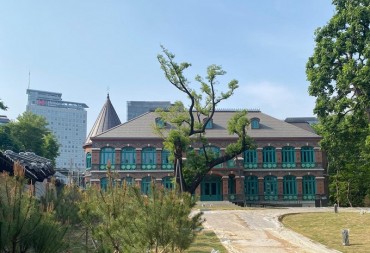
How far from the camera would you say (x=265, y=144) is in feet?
145

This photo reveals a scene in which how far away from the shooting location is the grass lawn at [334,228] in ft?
53.2

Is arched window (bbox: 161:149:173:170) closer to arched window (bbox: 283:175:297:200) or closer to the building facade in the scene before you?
the building facade

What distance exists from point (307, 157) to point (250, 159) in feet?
19.4

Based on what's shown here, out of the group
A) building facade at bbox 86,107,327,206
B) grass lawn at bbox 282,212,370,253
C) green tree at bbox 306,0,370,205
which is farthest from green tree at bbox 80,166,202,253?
building facade at bbox 86,107,327,206

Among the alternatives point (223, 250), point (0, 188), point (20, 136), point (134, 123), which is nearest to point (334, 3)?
point (223, 250)

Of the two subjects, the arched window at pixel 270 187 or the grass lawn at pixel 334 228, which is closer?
the grass lawn at pixel 334 228

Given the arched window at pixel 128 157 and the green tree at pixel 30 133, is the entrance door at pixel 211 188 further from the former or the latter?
the green tree at pixel 30 133

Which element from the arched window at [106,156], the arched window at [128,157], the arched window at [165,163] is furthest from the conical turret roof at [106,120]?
the arched window at [165,163]

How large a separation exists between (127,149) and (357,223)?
85.3ft

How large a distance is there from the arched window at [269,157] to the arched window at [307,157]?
9.83 feet

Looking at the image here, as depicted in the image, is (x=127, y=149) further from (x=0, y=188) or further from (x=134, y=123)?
(x=0, y=188)

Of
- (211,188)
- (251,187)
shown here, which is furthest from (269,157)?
(211,188)

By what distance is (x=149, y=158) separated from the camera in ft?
143

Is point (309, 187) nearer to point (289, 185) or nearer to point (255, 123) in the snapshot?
point (289, 185)
